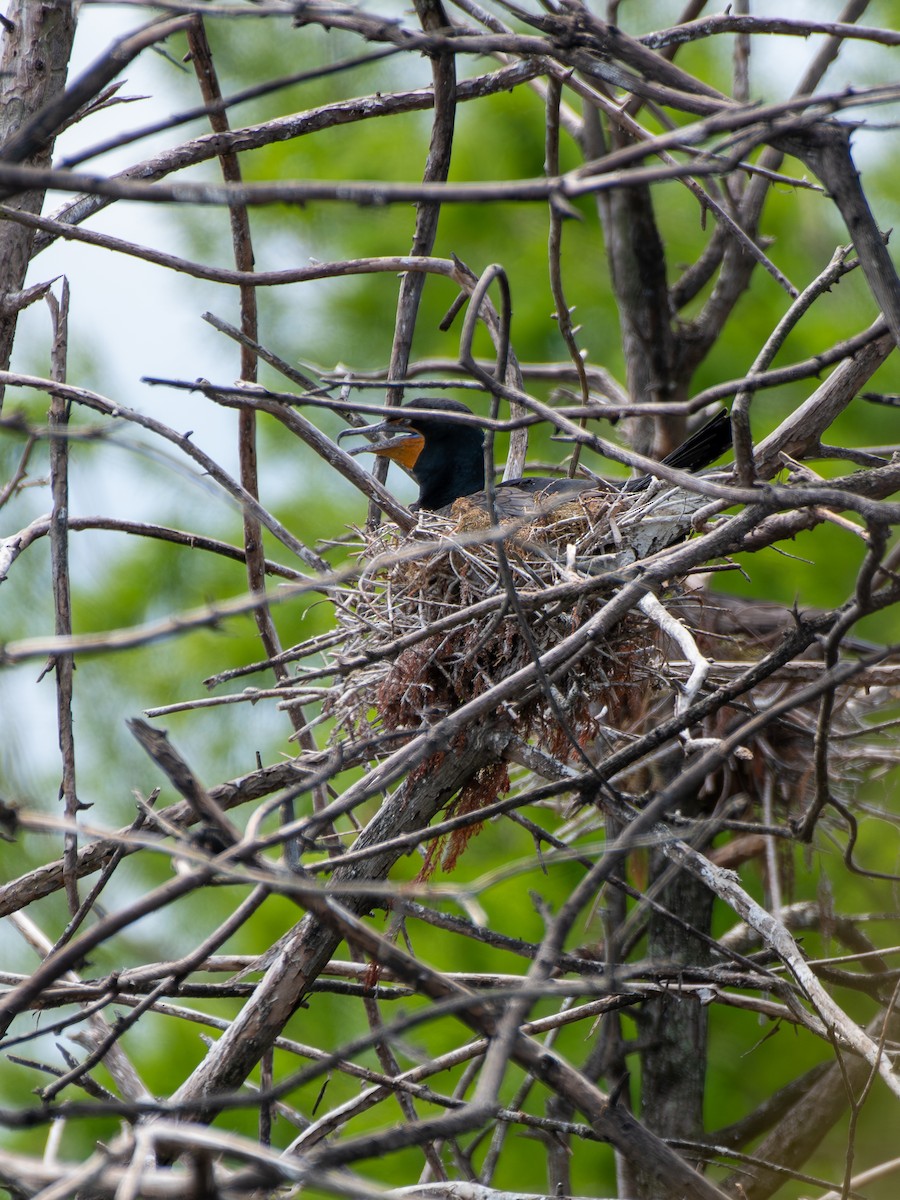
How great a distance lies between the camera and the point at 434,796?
7.69 feet

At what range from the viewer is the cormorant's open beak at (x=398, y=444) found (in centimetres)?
332

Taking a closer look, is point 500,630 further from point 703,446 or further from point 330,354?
point 330,354

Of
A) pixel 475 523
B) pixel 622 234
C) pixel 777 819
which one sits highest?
pixel 622 234

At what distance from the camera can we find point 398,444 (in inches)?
140

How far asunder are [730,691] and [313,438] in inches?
43.3

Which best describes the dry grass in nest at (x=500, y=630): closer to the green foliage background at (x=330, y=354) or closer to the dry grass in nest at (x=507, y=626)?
the dry grass in nest at (x=507, y=626)

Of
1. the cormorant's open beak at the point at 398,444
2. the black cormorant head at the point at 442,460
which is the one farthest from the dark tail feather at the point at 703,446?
the black cormorant head at the point at 442,460

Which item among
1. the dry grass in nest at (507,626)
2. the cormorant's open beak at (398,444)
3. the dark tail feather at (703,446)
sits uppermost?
the cormorant's open beak at (398,444)

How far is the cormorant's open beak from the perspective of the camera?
332 centimetres

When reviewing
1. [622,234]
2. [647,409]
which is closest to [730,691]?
[647,409]

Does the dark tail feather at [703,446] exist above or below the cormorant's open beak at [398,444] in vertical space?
below

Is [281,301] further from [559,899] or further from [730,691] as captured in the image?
[730,691]

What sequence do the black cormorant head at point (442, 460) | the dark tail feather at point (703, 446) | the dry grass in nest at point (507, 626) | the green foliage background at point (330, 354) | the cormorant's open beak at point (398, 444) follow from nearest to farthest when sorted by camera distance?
1. the dry grass in nest at point (507, 626)
2. the dark tail feather at point (703, 446)
3. the cormorant's open beak at point (398, 444)
4. the black cormorant head at point (442, 460)
5. the green foliage background at point (330, 354)

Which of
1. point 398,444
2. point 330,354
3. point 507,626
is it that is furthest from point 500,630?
point 330,354
